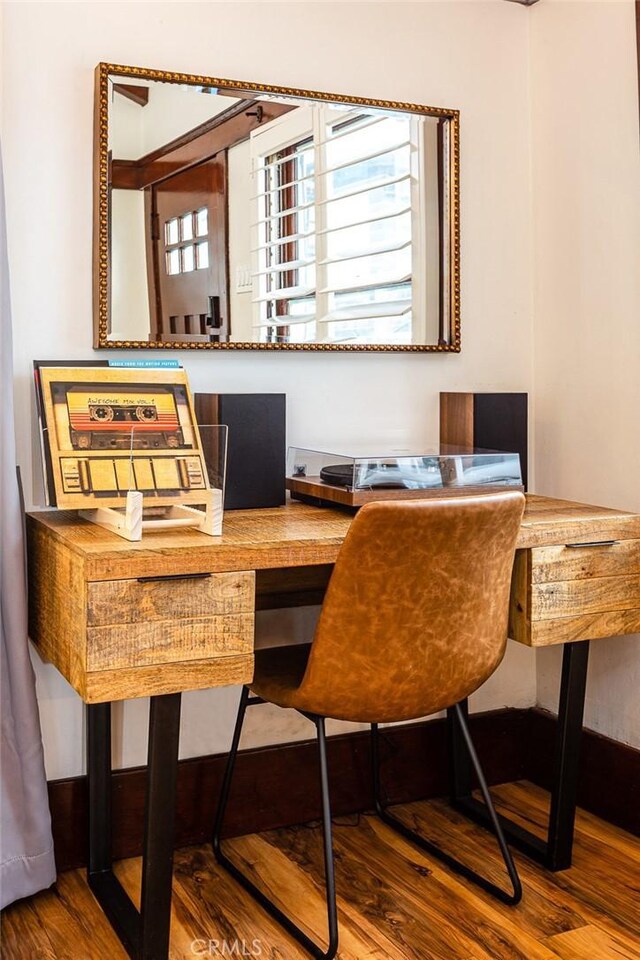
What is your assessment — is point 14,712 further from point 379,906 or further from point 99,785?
point 379,906

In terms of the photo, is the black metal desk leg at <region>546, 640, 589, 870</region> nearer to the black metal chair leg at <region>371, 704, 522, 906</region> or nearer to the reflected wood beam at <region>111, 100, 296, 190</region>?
the black metal chair leg at <region>371, 704, 522, 906</region>

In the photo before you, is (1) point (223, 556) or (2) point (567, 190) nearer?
(1) point (223, 556)

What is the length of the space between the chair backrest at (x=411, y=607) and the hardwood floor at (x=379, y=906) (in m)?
0.45

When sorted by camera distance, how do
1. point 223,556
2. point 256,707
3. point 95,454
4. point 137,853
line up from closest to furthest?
point 223,556 < point 95,454 < point 137,853 < point 256,707

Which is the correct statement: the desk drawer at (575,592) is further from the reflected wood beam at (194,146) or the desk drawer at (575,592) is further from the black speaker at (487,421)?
Answer: the reflected wood beam at (194,146)

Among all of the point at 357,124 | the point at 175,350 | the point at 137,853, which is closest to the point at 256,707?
the point at 137,853

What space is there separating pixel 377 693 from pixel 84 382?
86cm

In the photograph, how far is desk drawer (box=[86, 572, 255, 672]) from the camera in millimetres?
1614

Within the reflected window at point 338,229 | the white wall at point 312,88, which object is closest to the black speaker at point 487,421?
the white wall at point 312,88

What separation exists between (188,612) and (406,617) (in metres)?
0.39

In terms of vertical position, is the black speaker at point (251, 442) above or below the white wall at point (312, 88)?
below

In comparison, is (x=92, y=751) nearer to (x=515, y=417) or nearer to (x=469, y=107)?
(x=515, y=417)

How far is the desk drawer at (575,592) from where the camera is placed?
2.05 meters

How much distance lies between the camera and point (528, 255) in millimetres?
2705
